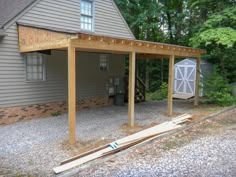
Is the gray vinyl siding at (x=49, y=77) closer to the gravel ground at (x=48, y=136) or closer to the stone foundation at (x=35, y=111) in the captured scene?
the stone foundation at (x=35, y=111)

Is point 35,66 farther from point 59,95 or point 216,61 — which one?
point 216,61

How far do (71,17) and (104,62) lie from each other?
2.73 meters

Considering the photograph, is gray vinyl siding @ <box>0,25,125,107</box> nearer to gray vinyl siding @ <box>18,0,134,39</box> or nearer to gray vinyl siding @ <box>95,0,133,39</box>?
gray vinyl siding @ <box>18,0,134,39</box>

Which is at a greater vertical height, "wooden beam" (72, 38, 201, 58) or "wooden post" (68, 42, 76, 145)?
"wooden beam" (72, 38, 201, 58)

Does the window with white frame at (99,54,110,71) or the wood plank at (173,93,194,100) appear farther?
the wood plank at (173,93,194,100)

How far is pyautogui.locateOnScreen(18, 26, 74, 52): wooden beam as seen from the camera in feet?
19.5

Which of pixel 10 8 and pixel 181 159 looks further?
pixel 10 8

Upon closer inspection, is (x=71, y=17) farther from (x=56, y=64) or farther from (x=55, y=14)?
(x=56, y=64)

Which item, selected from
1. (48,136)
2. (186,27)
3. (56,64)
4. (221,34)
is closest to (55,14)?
(56,64)

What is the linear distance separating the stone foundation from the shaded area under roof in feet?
9.23

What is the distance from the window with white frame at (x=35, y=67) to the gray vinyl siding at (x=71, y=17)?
114cm

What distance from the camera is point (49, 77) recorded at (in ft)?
30.3

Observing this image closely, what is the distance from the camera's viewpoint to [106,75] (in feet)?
38.3

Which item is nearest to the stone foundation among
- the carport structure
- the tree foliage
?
the carport structure
